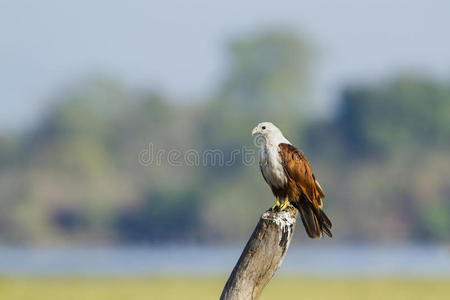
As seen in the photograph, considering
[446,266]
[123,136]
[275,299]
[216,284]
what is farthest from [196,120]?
[275,299]

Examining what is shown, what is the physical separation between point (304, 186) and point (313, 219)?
34 cm

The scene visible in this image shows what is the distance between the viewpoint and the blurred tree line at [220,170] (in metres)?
56.1

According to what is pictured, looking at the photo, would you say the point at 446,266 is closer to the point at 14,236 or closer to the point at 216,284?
the point at 216,284

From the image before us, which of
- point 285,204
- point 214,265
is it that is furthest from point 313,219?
point 214,265

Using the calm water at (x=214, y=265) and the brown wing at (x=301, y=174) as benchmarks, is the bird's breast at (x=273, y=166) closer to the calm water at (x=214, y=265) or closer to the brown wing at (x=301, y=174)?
the brown wing at (x=301, y=174)

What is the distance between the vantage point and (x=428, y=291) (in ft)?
74.0

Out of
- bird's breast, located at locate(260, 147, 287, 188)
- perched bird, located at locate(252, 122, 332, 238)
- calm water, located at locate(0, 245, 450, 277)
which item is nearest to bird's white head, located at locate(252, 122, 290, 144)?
perched bird, located at locate(252, 122, 332, 238)

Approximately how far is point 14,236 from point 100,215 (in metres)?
5.72

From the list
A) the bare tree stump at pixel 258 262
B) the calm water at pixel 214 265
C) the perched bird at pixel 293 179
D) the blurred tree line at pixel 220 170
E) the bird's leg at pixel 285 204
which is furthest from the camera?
the blurred tree line at pixel 220 170

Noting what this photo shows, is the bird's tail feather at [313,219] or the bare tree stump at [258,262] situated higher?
the bird's tail feather at [313,219]

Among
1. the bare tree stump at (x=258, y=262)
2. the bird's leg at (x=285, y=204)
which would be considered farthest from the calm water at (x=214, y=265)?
the bare tree stump at (x=258, y=262)

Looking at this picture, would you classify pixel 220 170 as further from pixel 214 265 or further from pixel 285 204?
pixel 285 204

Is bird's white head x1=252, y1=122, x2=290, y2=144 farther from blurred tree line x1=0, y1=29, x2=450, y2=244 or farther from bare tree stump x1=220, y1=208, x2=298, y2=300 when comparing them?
blurred tree line x1=0, y1=29, x2=450, y2=244

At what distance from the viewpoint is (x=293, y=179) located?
8.66 metres
